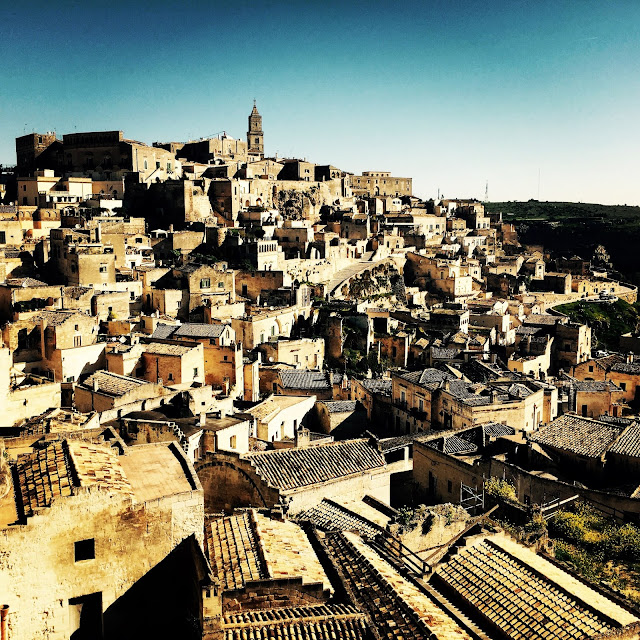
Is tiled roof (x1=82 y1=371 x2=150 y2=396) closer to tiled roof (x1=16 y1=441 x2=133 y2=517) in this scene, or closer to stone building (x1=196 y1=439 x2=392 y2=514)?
stone building (x1=196 y1=439 x2=392 y2=514)

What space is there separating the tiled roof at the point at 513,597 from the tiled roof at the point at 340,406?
15.2m

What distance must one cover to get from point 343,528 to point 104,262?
2885 centimetres

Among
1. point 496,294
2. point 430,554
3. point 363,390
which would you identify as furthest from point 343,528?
point 496,294

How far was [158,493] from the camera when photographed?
11.1 metres

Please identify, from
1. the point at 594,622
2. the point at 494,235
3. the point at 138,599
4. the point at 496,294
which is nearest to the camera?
the point at 138,599

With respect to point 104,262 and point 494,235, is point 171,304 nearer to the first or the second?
point 104,262

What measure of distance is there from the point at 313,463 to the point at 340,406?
11.3m

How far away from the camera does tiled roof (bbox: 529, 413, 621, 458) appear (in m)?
22.0

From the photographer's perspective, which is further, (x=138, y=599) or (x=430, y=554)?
(x=430, y=554)

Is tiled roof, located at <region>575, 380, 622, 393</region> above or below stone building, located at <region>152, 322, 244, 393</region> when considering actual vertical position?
below

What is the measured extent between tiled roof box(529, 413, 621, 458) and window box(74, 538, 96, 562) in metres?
16.2

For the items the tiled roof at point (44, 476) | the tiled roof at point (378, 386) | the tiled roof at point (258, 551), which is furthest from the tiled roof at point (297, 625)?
the tiled roof at point (378, 386)

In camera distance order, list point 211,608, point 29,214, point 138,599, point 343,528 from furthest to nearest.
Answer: point 29,214 → point 343,528 → point 138,599 → point 211,608

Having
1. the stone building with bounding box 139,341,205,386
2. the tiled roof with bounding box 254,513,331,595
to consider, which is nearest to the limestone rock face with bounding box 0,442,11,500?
the tiled roof with bounding box 254,513,331,595
